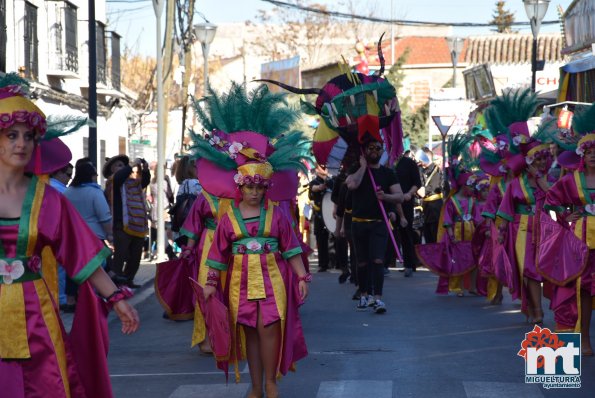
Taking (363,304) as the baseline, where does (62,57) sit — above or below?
above

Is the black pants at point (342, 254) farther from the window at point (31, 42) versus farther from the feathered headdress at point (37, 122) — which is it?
the feathered headdress at point (37, 122)

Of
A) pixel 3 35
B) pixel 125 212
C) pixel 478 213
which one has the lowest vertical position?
pixel 125 212

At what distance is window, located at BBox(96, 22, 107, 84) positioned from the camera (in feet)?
106

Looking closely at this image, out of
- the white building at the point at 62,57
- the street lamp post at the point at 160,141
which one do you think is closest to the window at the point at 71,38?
the white building at the point at 62,57

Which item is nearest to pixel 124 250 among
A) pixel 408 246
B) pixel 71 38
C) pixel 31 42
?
pixel 408 246

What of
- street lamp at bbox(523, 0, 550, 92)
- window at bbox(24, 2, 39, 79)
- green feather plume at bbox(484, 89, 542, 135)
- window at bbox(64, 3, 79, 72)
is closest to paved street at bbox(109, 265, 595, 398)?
green feather plume at bbox(484, 89, 542, 135)

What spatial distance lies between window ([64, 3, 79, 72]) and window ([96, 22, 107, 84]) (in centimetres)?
231

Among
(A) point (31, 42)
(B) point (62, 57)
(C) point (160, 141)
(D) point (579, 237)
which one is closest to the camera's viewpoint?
(D) point (579, 237)

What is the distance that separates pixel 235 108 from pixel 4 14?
1249 cm

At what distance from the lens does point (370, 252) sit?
13.6 metres

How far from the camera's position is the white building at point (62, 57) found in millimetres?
23844

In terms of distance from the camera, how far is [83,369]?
594cm

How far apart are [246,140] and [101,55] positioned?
2380cm

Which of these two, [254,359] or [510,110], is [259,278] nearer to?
[254,359]
